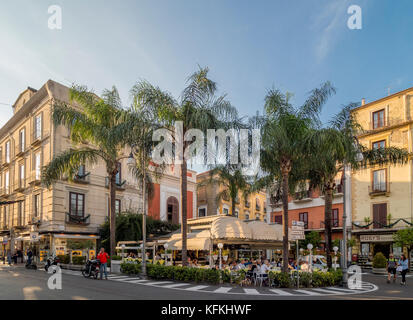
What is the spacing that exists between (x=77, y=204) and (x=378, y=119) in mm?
28140

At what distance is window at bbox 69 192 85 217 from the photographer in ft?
108

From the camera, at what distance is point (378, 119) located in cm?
3531

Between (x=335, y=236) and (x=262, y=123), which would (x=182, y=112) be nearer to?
(x=262, y=123)

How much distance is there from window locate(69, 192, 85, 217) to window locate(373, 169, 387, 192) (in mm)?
26340

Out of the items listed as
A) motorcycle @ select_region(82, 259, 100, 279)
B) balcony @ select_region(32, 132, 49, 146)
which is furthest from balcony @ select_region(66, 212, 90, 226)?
motorcycle @ select_region(82, 259, 100, 279)

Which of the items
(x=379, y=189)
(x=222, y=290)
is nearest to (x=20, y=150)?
(x=222, y=290)

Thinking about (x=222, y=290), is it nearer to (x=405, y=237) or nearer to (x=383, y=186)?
(x=405, y=237)

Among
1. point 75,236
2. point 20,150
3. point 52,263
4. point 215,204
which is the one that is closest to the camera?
point 52,263

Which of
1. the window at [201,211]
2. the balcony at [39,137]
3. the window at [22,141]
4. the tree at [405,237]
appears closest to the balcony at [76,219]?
the balcony at [39,137]

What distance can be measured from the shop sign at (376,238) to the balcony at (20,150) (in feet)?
109

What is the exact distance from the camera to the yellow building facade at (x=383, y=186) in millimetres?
32844

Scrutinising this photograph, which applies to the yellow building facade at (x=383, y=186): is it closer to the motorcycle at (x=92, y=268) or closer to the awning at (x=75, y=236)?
the awning at (x=75, y=236)

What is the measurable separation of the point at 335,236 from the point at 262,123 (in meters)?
24.6

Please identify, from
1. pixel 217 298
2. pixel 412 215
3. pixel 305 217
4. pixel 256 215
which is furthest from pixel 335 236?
pixel 217 298
